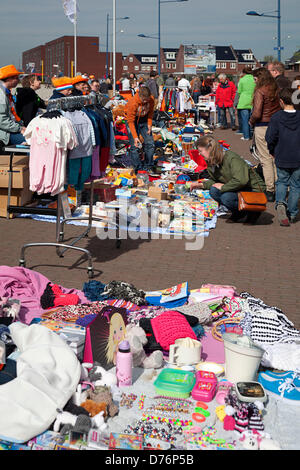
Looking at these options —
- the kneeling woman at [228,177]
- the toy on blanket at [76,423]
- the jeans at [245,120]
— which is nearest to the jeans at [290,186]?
the kneeling woman at [228,177]

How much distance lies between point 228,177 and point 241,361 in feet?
17.0

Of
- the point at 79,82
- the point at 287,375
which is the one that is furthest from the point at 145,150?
the point at 287,375

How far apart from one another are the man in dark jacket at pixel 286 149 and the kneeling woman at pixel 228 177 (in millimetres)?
379

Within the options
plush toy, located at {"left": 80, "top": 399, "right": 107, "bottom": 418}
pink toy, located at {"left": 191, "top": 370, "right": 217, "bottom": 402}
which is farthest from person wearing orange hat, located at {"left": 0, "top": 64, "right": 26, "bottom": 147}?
plush toy, located at {"left": 80, "top": 399, "right": 107, "bottom": 418}

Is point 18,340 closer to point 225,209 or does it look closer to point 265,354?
point 265,354

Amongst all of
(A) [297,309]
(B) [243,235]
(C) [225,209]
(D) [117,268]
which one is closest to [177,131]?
(C) [225,209]

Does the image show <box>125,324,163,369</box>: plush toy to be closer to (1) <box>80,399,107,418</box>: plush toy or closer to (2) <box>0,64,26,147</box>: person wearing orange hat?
(1) <box>80,399,107,418</box>: plush toy

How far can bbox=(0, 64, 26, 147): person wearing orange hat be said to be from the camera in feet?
29.5

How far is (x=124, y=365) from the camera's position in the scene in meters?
3.98

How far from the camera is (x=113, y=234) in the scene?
8.36 metres

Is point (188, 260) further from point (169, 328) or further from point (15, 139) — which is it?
point (15, 139)

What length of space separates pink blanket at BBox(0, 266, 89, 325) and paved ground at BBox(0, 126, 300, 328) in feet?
1.93

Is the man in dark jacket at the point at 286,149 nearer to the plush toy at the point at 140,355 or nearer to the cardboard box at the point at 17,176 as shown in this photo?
the cardboard box at the point at 17,176

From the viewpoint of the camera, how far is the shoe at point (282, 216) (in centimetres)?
895
